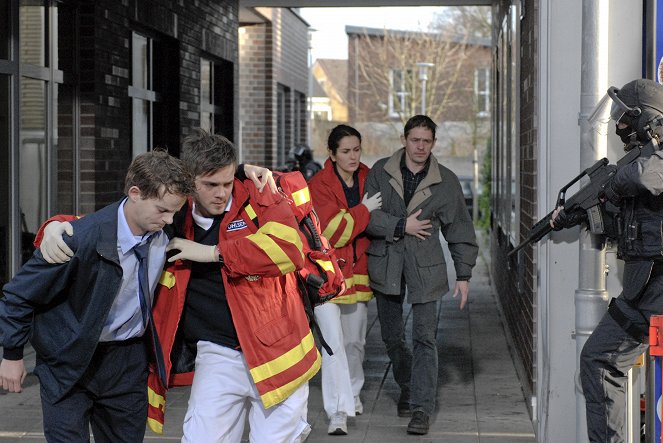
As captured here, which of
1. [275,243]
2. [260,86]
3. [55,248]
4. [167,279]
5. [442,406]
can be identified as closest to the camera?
[55,248]

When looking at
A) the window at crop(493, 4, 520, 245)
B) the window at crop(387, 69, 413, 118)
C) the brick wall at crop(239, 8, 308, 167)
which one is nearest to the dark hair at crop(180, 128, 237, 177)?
the window at crop(493, 4, 520, 245)

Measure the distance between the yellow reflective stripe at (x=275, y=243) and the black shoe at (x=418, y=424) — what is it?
2701 millimetres

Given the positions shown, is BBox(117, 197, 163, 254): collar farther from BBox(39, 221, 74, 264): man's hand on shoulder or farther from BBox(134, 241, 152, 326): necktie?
BBox(39, 221, 74, 264): man's hand on shoulder

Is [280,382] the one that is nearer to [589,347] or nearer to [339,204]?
[589,347]

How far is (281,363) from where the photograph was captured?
4.56 m

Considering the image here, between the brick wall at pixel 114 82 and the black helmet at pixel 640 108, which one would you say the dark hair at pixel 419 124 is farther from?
the brick wall at pixel 114 82

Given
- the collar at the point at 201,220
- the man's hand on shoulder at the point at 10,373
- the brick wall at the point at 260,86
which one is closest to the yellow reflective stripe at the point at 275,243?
the collar at the point at 201,220

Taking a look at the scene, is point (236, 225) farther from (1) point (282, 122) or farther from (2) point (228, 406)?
(1) point (282, 122)

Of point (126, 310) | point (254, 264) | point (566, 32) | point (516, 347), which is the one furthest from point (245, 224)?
point (516, 347)

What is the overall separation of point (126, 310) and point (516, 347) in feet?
17.7

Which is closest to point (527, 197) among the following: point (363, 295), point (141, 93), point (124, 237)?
point (363, 295)

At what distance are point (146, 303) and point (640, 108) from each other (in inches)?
90.6

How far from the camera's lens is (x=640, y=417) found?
240 inches

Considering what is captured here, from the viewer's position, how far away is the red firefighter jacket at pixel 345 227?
6988 mm
